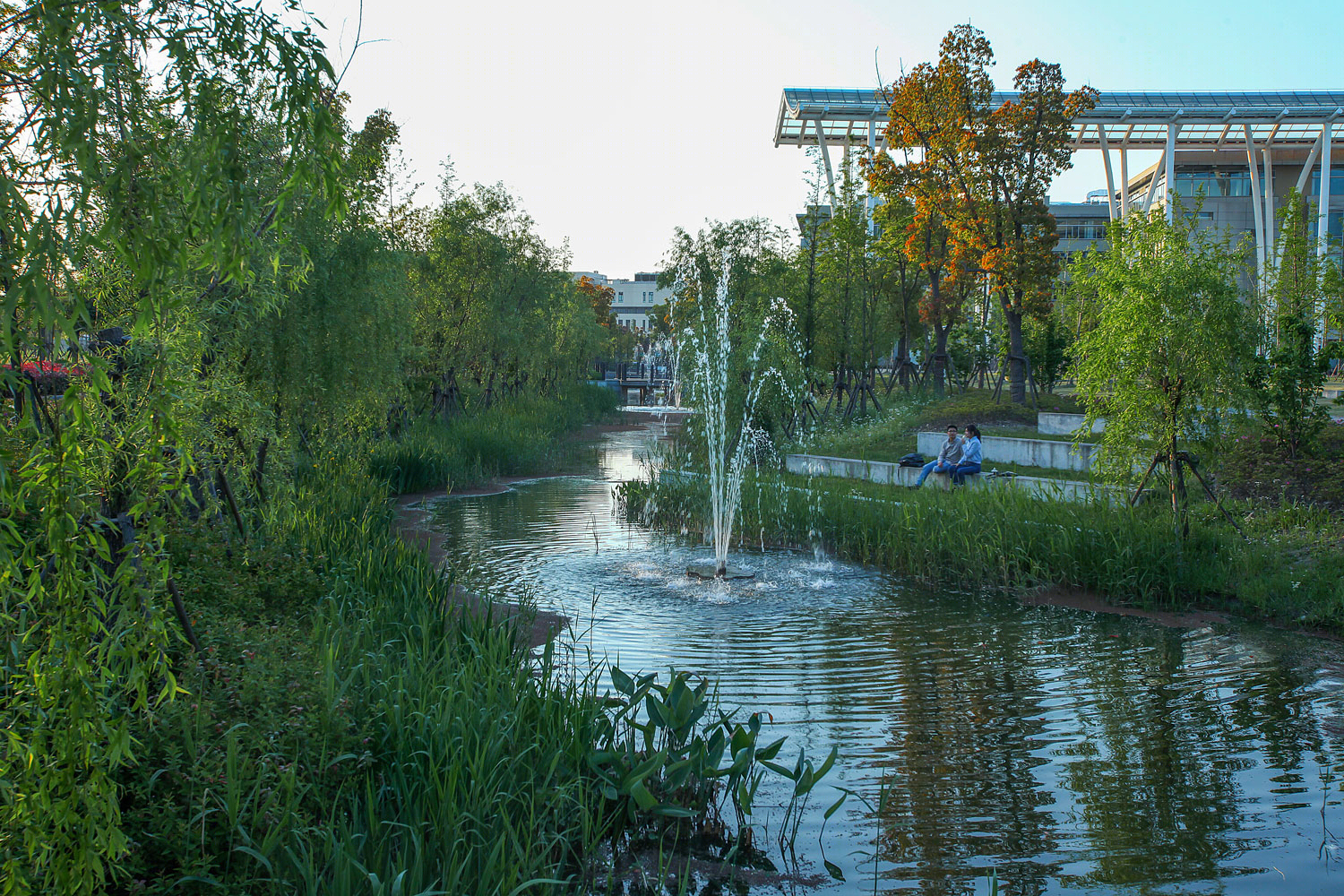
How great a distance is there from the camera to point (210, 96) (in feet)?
9.39

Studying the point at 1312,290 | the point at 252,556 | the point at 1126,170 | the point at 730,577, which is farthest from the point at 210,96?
the point at 1126,170

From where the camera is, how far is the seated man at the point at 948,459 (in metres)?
14.6

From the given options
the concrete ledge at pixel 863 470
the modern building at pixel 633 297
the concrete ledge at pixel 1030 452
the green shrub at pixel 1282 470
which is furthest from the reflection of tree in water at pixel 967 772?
the modern building at pixel 633 297

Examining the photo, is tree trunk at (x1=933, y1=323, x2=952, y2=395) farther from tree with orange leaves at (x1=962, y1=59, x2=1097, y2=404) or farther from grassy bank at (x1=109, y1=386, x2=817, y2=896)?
grassy bank at (x1=109, y1=386, x2=817, y2=896)

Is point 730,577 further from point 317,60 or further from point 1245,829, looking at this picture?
point 317,60

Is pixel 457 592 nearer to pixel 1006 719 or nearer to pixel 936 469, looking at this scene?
pixel 1006 719

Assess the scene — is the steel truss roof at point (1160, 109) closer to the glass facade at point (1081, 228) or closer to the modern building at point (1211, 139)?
the modern building at point (1211, 139)

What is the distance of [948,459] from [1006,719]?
30.6 feet

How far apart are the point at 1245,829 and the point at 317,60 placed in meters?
5.27

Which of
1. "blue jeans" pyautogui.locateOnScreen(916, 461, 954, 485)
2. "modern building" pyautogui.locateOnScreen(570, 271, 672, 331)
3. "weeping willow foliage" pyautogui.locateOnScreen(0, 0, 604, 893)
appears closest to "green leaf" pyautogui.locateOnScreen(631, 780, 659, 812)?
"weeping willow foliage" pyautogui.locateOnScreen(0, 0, 604, 893)

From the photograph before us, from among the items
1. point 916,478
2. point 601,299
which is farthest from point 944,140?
point 601,299

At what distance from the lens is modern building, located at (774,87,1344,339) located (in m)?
38.7

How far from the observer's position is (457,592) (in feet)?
30.0

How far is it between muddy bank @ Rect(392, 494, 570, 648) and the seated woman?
24.9 ft
